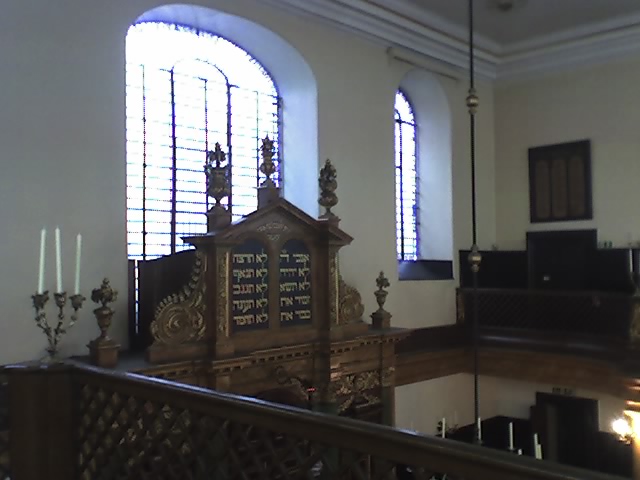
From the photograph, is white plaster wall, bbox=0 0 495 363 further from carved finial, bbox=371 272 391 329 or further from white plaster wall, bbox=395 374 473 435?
white plaster wall, bbox=395 374 473 435

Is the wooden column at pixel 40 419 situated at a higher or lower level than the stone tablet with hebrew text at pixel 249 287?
lower

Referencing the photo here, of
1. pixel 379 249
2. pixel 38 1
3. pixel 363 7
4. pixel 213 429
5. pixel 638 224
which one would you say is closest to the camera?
pixel 213 429

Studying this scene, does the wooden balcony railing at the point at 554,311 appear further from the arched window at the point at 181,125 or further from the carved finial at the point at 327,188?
the arched window at the point at 181,125

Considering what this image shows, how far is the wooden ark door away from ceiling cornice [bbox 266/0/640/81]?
7.87ft

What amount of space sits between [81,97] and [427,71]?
512cm

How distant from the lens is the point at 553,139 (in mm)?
9602

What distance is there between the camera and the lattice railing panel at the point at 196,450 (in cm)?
195

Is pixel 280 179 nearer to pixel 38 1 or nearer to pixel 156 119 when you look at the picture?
pixel 156 119

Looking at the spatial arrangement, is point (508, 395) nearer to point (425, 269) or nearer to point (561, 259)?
point (561, 259)

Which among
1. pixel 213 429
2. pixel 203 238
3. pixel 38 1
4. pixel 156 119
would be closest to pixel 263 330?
pixel 203 238

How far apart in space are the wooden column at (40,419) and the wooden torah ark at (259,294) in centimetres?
221

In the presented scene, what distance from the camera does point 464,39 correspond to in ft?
29.7

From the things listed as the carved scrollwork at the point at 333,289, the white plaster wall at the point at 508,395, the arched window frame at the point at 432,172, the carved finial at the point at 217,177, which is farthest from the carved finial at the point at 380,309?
the white plaster wall at the point at 508,395

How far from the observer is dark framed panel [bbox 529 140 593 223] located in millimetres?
9216
